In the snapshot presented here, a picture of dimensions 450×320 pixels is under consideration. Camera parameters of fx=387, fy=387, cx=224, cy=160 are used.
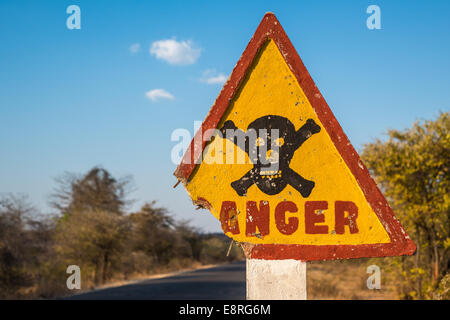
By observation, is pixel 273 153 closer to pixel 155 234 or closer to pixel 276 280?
pixel 276 280

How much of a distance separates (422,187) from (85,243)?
58.8 ft

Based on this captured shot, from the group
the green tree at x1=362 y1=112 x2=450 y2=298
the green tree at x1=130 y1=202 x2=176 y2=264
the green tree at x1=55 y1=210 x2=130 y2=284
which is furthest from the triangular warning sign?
the green tree at x1=130 y1=202 x2=176 y2=264

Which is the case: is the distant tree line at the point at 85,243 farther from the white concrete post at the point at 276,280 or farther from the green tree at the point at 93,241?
the white concrete post at the point at 276,280

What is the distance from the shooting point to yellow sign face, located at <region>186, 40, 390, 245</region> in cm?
175

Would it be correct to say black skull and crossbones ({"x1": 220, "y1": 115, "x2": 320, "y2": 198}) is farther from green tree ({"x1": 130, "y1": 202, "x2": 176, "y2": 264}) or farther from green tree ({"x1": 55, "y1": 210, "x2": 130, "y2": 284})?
green tree ({"x1": 130, "y1": 202, "x2": 176, "y2": 264})

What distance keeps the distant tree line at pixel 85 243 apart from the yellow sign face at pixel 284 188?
8.84 metres

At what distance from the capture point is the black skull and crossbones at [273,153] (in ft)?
5.93

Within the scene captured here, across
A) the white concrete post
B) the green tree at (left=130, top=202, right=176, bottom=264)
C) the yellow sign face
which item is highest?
the yellow sign face

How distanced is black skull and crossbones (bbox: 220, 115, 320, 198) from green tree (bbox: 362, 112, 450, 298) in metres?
6.13

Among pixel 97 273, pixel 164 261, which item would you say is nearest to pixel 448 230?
pixel 97 273

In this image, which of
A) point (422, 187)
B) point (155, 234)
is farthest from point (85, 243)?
point (422, 187)

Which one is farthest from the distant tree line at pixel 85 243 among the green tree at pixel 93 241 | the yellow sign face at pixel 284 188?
the yellow sign face at pixel 284 188
